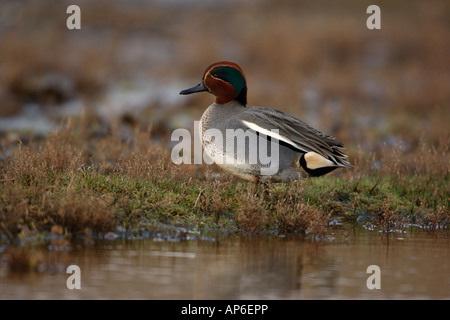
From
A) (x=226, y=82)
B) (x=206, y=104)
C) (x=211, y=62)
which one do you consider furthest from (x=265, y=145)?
(x=211, y=62)

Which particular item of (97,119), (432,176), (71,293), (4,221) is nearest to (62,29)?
(97,119)

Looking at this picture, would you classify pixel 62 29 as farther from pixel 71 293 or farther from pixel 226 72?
pixel 71 293

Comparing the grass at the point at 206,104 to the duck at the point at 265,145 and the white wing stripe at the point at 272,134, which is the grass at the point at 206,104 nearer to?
the duck at the point at 265,145

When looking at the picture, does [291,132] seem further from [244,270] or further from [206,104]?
[206,104]

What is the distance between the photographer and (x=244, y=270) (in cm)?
611

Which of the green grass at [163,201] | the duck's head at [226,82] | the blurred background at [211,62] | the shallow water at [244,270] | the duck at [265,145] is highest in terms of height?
the blurred background at [211,62]

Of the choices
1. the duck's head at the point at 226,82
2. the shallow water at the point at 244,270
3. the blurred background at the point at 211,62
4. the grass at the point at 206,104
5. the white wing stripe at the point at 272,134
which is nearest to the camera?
the shallow water at the point at 244,270

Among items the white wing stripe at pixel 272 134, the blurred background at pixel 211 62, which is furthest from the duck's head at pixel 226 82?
the blurred background at pixel 211 62

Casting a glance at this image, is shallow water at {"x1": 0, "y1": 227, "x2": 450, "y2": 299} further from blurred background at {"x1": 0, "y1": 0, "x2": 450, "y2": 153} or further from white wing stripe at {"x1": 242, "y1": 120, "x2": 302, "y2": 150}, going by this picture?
blurred background at {"x1": 0, "y1": 0, "x2": 450, "y2": 153}

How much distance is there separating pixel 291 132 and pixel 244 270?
226 cm

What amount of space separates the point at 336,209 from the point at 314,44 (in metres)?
12.4

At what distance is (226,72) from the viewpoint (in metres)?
8.42

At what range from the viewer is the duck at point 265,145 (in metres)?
7.81

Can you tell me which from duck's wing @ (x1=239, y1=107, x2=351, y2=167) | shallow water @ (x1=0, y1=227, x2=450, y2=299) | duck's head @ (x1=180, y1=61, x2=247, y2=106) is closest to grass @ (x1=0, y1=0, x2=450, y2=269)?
shallow water @ (x1=0, y1=227, x2=450, y2=299)
